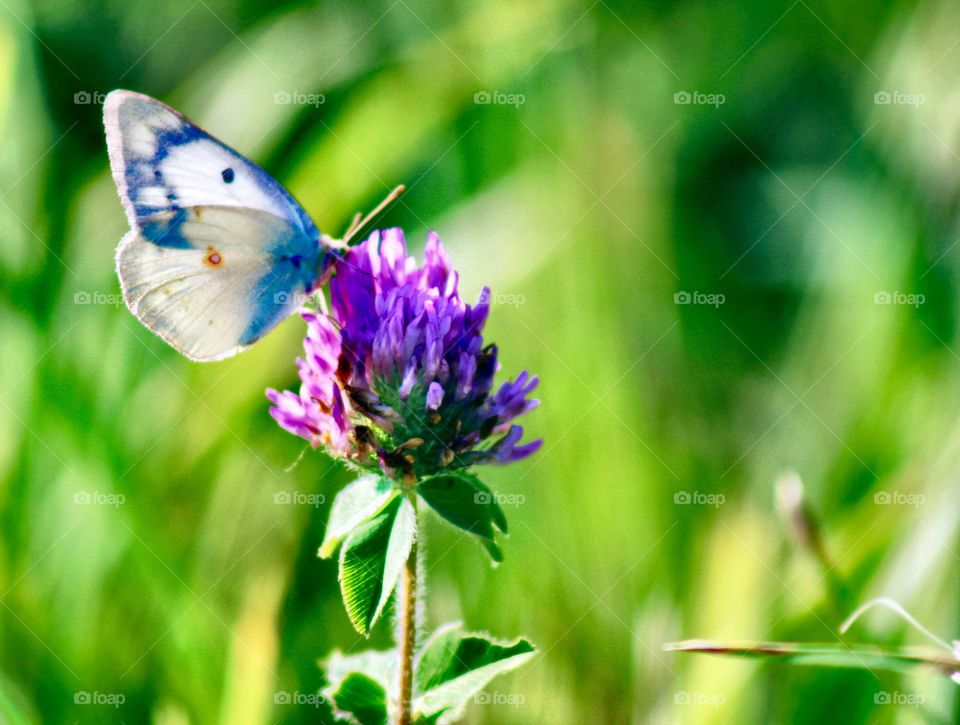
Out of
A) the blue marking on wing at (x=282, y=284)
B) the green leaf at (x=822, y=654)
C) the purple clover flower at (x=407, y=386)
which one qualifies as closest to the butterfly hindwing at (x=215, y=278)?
the blue marking on wing at (x=282, y=284)

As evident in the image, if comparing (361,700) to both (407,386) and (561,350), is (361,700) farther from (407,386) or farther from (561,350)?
(561,350)

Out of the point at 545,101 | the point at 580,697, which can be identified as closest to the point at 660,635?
the point at 580,697

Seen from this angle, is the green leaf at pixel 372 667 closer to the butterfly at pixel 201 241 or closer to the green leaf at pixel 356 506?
the green leaf at pixel 356 506

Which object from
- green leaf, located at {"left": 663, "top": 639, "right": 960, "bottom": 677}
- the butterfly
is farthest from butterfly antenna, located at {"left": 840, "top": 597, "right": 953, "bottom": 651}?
the butterfly

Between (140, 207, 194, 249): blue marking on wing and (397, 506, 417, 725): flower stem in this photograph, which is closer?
(397, 506, 417, 725): flower stem

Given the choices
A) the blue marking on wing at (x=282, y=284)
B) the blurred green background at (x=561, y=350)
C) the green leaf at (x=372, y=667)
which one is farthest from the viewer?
the blurred green background at (x=561, y=350)

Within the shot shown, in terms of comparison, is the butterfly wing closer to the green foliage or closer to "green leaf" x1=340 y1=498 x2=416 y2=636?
"green leaf" x1=340 y1=498 x2=416 y2=636

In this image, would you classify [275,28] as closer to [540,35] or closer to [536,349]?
[540,35]
